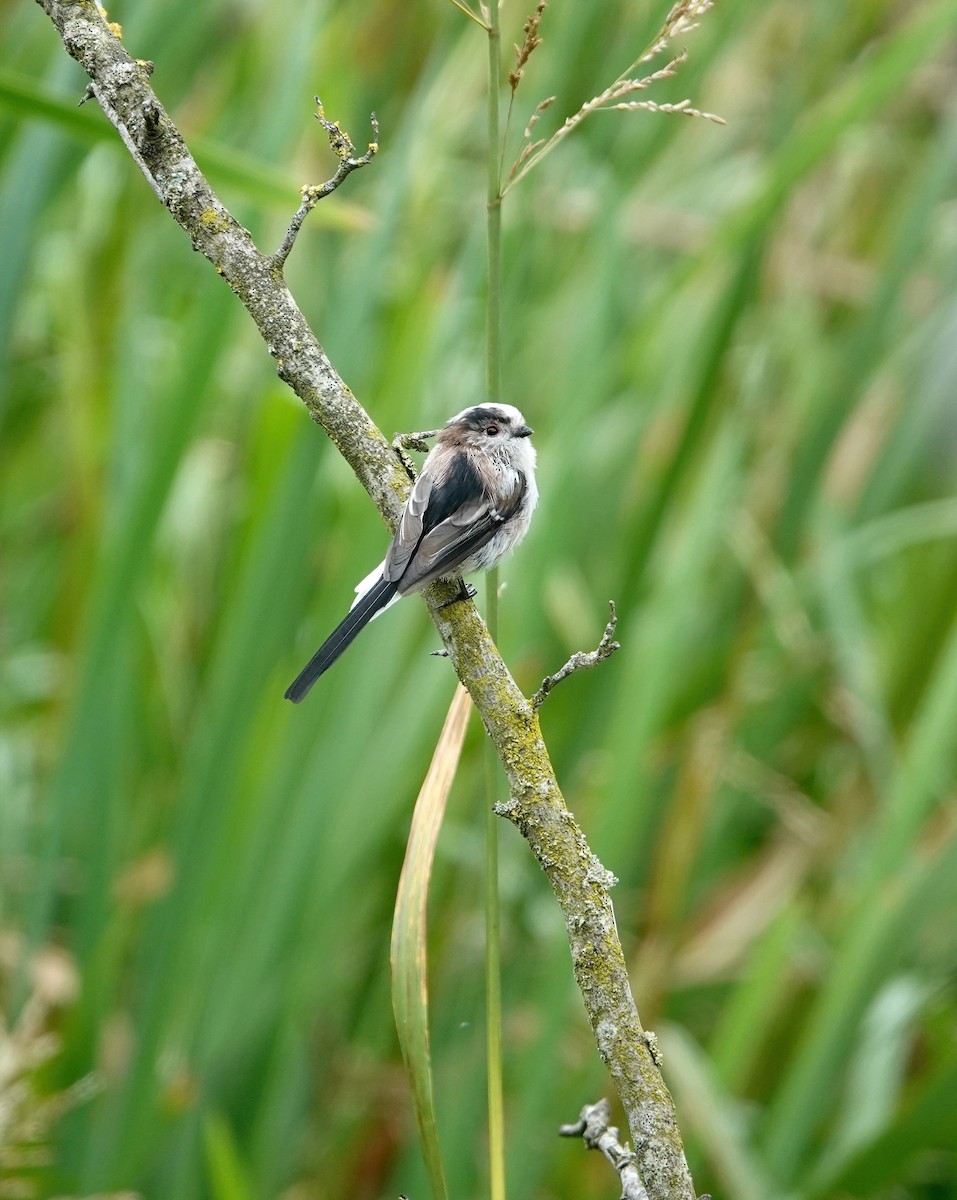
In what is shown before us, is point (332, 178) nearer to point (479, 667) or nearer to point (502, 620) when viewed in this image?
point (479, 667)

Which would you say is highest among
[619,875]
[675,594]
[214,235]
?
[675,594]

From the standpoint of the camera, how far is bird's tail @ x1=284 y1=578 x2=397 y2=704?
1.58 meters

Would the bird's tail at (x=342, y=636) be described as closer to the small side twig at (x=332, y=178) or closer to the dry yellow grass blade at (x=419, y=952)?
the dry yellow grass blade at (x=419, y=952)

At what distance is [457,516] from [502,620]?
2.75 ft

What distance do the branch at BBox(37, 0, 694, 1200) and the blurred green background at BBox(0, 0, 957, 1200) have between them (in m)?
0.77

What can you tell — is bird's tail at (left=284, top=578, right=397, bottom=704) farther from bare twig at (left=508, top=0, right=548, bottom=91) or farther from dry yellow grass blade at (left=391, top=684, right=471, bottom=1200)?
bare twig at (left=508, top=0, right=548, bottom=91)

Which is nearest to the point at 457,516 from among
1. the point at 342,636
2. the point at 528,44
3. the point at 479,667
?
the point at 342,636

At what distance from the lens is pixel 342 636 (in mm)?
1680

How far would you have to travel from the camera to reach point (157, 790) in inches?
118

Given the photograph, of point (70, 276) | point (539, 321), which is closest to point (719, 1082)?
point (539, 321)

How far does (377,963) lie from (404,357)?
1.34 m

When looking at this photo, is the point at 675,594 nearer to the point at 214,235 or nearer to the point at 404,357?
the point at 404,357

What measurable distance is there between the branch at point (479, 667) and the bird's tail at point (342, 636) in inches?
16.1

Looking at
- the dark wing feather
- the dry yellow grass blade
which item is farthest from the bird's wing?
the dry yellow grass blade
